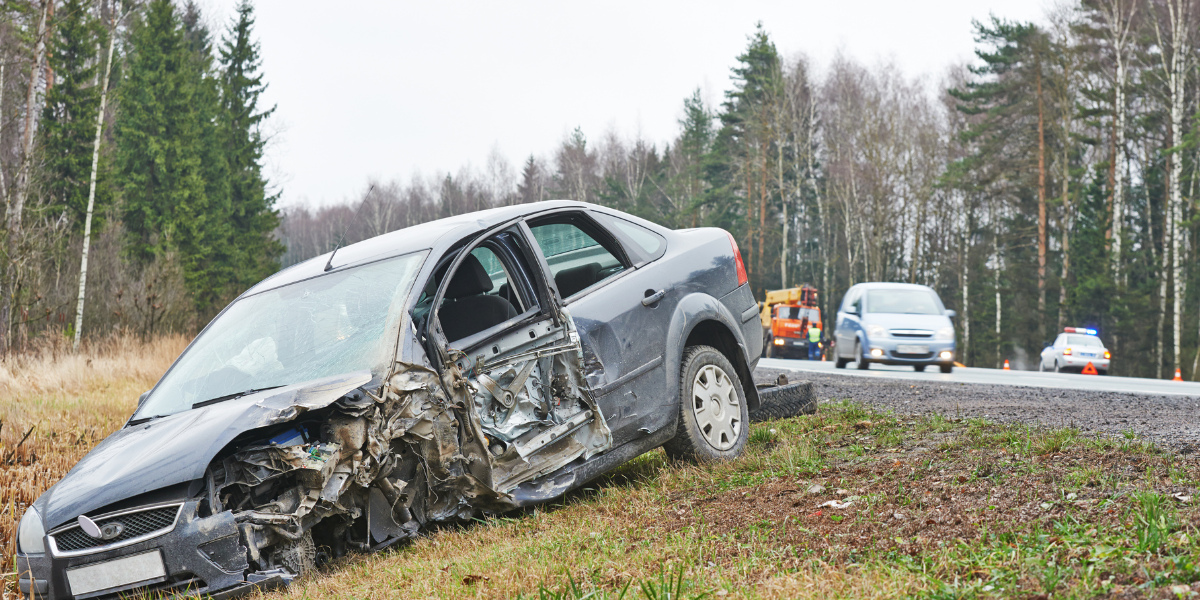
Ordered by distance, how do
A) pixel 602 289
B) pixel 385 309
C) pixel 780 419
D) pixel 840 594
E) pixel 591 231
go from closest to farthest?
pixel 840 594
pixel 385 309
pixel 602 289
pixel 591 231
pixel 780 419

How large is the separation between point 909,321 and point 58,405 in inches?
514

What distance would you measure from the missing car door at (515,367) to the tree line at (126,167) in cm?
1248

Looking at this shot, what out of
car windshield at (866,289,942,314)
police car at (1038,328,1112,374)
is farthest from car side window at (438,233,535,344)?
police car at (1038,328,1112,374)

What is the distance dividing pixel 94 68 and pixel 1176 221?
3339 centimetres

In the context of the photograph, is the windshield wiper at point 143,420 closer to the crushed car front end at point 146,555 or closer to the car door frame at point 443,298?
the crushed car front end at point 146,555

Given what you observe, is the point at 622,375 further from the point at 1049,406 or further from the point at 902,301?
the point at 902,301

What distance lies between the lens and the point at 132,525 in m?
3.14

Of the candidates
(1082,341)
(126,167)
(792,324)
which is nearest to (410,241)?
(1082,341)

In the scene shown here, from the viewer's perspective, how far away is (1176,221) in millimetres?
26016

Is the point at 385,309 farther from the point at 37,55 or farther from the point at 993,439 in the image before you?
the point at 37,55

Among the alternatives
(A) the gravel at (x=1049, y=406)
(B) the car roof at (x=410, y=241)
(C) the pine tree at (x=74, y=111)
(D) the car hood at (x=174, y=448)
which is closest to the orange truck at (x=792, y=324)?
(A) the gravel at (x=1049, y=406)

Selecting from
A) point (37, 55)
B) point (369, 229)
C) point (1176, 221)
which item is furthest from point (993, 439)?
point (369, 229)

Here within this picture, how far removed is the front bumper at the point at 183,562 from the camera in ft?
10.2

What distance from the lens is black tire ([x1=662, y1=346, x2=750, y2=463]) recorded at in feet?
15.4
